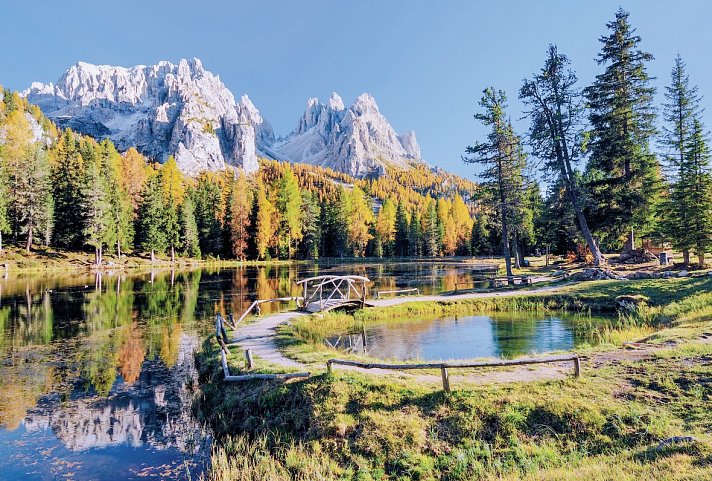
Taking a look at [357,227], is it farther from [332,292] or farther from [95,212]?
[332,292]

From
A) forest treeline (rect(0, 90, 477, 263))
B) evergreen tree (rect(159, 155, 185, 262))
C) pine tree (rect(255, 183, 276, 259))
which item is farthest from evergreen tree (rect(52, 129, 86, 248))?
pine tree (rect(255, 183, 276, 259))

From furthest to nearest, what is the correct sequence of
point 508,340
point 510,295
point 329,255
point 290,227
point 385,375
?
point 329,255 → point 290,227 → point 510,295 → point 508,340 → point 385,375

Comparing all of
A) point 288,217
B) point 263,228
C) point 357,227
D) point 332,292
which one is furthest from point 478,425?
point 357,227

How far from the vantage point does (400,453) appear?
9125mm

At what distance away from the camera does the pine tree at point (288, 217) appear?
94.9 metres

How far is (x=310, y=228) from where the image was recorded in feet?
329

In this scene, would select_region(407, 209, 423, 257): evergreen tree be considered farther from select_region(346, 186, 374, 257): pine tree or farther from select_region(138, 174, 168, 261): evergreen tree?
select_region(138, 174, 168, 261): evergreen tree

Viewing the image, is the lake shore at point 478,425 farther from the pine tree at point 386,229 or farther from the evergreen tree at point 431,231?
the pine tree at point 386,229

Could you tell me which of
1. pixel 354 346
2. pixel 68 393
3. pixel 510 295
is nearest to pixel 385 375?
pixel 354 346

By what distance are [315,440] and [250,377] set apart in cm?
381

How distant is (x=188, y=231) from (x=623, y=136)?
7631 cm

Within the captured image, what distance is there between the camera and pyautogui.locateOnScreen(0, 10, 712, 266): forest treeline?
36.2 meters

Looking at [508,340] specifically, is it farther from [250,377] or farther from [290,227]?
[290,227]

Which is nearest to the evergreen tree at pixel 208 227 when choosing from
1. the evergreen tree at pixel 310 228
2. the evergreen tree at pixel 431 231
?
the evergreen tree at pixel 310 228
